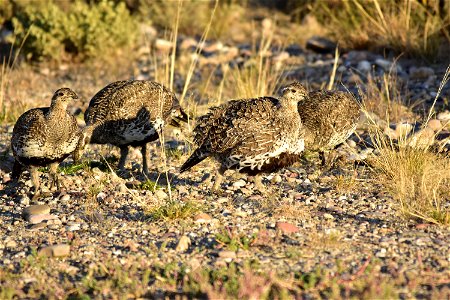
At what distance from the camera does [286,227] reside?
650 cm

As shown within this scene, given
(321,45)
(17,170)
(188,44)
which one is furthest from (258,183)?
(188,44)

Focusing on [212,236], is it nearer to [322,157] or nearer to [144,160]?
[144,160]

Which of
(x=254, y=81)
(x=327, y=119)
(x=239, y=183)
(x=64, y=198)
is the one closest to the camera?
(x=64, y=198)

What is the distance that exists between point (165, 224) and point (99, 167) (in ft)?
7.25

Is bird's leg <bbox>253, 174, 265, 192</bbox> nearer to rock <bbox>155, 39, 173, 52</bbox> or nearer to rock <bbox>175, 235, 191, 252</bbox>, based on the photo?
rock <bbox>175, 235, 191, 252</bbox>

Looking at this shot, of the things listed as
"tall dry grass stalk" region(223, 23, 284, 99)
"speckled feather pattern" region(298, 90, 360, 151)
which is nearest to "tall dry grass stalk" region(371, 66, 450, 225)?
"speckled feather pattern" region(298, 90, 360, 151)

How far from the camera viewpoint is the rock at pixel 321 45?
1339cm

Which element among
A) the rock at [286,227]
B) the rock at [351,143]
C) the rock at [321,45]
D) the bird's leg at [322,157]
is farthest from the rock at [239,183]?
the rock at [321,45]

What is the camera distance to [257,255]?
5988 millimetres

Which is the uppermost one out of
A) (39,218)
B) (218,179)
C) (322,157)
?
(322,157)

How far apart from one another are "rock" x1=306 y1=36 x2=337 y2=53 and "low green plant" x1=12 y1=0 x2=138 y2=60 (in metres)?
3.34

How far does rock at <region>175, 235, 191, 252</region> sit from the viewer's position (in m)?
6.13

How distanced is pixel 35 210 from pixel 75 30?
23.3 feet

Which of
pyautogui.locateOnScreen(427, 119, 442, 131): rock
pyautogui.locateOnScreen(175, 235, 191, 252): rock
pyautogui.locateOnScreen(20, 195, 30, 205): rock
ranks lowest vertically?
pyautogui.locateOnScreen(20, 195, 30, 205): rock
